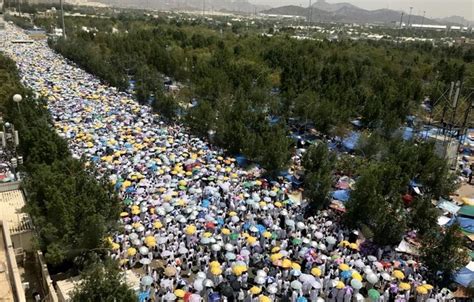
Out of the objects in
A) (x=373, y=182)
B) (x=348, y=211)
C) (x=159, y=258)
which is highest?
(x=373, y=182)

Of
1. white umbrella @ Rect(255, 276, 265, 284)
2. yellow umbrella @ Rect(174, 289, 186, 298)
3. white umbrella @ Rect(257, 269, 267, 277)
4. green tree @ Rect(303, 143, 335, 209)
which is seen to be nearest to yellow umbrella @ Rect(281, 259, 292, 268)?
white umbrella @ Rect(257, 269, 267, 277)

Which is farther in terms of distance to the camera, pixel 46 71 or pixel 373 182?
pixel 46 71

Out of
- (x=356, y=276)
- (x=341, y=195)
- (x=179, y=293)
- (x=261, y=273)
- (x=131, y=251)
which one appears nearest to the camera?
(x=179, y=293)

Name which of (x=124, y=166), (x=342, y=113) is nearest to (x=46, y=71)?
(x=124, y=166)

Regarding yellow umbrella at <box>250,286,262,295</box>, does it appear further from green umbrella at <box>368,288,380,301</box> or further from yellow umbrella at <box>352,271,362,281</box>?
green umbrella at <box>368,288,380,301</box>

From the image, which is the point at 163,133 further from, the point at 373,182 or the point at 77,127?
the point at 373,182

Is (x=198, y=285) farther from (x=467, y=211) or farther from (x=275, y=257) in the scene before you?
(x=467, y=211)

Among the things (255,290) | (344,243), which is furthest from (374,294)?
(255,290)
